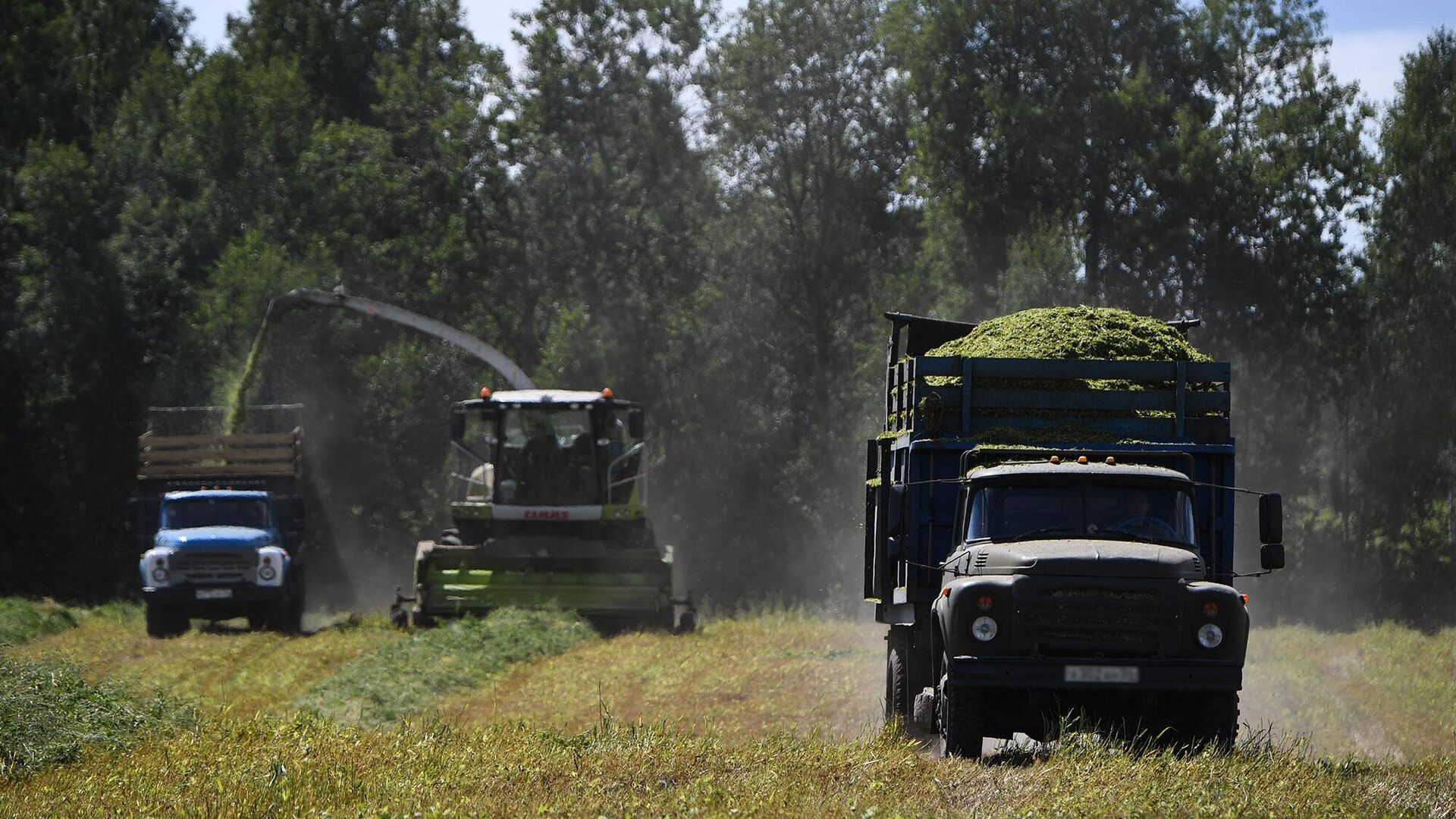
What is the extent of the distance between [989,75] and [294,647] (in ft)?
81.2

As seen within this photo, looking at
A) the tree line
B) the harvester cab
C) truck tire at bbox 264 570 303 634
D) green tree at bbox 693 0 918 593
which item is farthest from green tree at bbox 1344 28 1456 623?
truck tire at bbox 264 570 303 634

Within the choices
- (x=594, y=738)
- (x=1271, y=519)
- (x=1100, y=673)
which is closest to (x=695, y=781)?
(x=594, y=738)

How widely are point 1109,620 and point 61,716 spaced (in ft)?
24.5

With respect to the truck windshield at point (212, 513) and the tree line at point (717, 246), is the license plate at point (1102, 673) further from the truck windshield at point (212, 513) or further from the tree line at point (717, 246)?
the tree line at point (717, 246)

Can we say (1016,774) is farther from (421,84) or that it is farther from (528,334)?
(421,84)

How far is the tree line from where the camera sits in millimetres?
38875

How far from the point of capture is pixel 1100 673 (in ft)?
34.3

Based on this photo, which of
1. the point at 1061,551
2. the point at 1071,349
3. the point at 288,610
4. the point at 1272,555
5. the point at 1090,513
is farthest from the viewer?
the point at 288,610

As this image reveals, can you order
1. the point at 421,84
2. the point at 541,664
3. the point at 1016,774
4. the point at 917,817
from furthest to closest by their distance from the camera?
the point at 421,84 < the point at 541,664 < the point at 1016,774 < the point at 917,817

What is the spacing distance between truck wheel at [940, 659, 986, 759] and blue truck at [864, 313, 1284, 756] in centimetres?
1

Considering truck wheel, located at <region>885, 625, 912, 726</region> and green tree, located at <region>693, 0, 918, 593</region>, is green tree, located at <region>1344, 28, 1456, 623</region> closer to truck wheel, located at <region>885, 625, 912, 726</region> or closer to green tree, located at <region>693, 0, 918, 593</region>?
green tree, located at <region>693, 0, 918, 593</region>

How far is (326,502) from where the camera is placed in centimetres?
4559

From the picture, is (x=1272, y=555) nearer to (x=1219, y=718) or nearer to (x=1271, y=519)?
(x=1271, y=519)

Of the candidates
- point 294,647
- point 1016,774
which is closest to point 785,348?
point 294,647
